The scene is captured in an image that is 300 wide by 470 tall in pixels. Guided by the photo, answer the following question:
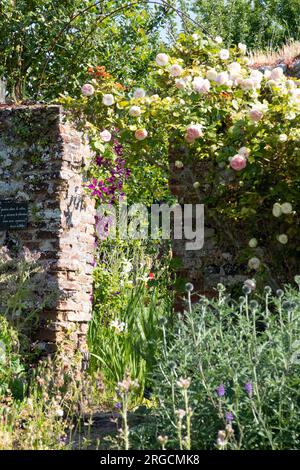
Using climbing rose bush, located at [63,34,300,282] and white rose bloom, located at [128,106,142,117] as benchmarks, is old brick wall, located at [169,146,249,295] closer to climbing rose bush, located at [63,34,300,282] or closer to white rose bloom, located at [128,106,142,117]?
climbing rose bush, located at [63,34,300,282]

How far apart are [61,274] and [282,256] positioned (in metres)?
1.67

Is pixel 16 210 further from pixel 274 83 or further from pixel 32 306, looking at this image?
pixel 274 83

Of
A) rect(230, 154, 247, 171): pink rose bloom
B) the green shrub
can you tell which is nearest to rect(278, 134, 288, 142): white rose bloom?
rect(230, 154, 247, 171): pink rose bloom

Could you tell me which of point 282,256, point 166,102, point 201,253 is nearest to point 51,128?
point 166,102

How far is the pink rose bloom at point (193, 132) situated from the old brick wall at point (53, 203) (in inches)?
45.7

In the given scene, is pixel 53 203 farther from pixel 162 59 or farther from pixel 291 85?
pixel 291 85

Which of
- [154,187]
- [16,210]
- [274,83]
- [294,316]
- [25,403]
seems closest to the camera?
[294,316]

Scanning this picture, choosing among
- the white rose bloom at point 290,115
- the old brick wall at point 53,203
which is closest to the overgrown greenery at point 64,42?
the old brick wall at point 53,203

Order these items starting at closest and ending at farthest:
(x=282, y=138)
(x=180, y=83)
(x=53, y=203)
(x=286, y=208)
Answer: (x=282, y=138) → (x=286, y=208) → (x=180, y=83) → (x=53, y=203)

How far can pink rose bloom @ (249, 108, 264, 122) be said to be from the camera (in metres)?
4.78

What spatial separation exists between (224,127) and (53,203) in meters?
1.42

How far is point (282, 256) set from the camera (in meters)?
5.14

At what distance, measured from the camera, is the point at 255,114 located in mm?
4785

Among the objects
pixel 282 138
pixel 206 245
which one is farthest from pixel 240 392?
pixel 206 245
